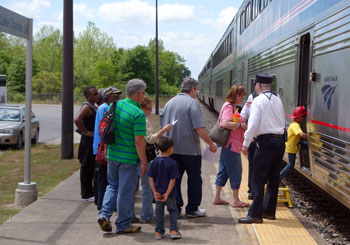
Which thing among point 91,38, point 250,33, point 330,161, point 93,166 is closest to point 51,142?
point 250,33

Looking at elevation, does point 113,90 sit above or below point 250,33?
below

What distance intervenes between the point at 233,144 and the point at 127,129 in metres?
1.78

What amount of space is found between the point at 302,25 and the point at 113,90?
9.30 feet

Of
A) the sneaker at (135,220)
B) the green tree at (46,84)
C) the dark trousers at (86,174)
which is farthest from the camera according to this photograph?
the green tree at (46,84)

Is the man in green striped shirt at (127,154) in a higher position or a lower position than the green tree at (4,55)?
lower

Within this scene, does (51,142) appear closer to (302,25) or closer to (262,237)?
(302,25)

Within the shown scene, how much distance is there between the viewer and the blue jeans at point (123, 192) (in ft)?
18.7

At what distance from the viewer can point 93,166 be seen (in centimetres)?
763

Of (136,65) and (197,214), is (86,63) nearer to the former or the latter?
(136,65)

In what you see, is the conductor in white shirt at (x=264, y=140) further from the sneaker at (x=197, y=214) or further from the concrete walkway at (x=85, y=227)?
the sneaker at (x=197, y=214)

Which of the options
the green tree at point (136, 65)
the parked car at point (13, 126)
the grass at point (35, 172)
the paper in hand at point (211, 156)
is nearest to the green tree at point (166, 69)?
the green tree at point (136, 65)

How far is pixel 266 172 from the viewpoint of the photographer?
20.6ft

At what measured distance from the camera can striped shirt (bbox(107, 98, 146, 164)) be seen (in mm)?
5527

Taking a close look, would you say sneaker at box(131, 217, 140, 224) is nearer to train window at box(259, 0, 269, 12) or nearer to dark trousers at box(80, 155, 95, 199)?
dark trousers at box(80, 155, 95, 199)
